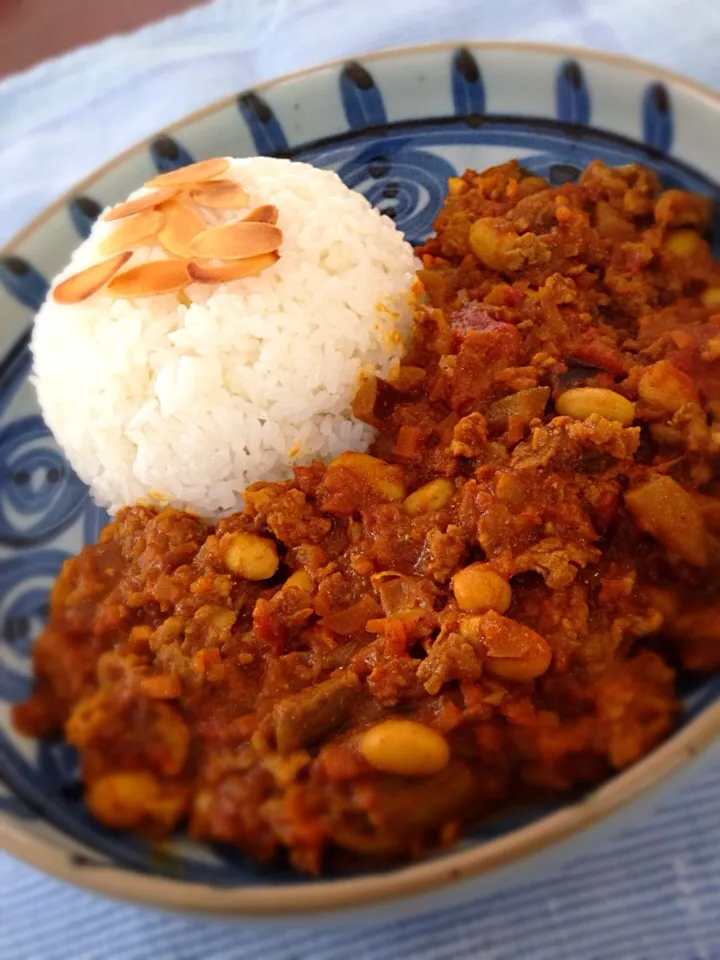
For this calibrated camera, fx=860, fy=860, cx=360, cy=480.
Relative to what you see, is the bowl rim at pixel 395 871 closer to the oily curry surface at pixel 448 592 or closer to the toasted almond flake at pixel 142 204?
the oily curry surface at pixel 448 592

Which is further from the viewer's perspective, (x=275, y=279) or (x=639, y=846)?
(x=275, y=279)

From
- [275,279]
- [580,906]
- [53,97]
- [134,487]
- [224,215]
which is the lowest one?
[580,906]

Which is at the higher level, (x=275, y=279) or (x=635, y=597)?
(x=275, y=279)

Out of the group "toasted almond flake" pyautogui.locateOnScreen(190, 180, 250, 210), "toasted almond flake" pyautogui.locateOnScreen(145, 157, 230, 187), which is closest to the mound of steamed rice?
"toasted almond flake" pyautogui.locateOnScreen(190, 180, 250, 210)

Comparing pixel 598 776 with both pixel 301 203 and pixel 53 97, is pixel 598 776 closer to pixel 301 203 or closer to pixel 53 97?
pixel 301 203

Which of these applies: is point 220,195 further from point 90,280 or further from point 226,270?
point 90,280

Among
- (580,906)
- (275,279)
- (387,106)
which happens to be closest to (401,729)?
(580,906)

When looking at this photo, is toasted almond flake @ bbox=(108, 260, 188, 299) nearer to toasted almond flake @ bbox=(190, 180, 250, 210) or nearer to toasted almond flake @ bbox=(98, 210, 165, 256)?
toasted almond flake @ bbox=(98, 210, 165, 256)
